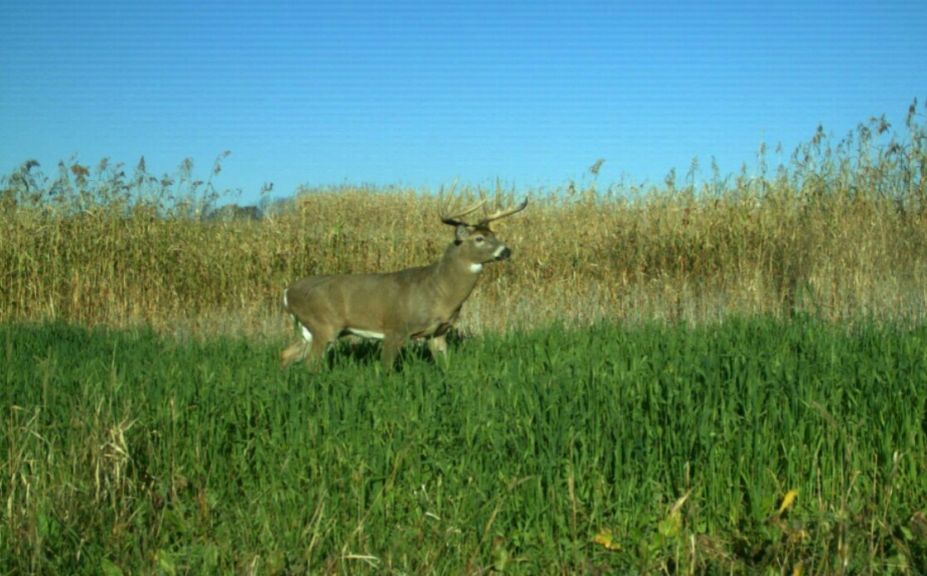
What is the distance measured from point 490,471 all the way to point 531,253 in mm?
9807

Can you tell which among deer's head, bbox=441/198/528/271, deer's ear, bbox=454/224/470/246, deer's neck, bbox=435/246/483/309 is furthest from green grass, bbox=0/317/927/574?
deer's ear, bbox=454/224/470/246

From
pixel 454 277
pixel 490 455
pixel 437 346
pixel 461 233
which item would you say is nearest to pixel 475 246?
pixel 461 233

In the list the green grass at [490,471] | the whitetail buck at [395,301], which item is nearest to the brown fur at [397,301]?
the whitetail buck at [395,301]

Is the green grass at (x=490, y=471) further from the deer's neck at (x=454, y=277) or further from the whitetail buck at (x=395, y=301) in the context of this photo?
the deer's neck at (x=454, y=277)

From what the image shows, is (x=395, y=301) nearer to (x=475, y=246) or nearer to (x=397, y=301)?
(x=397, y=301)

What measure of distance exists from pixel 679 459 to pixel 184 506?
2522 millimetres

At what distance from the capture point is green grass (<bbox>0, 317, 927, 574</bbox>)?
174 inches

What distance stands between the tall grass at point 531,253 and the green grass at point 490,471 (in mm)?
5905

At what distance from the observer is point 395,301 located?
9055 mm

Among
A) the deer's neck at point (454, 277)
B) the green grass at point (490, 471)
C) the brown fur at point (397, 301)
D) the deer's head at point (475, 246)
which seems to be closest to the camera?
the green grass at point (490, 471)

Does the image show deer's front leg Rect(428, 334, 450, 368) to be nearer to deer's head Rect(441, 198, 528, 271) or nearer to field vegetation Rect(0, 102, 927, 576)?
field vegetation Rect(0, 102, 927, 576)

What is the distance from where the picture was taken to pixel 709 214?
1475 centimetres

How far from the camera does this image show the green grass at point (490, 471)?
4.41 m

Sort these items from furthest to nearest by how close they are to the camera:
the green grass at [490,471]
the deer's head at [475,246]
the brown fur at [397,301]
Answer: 1. the deer's head at [475,246]
2. the brown fur at [397,301]
3. the green grass at [490,471]
